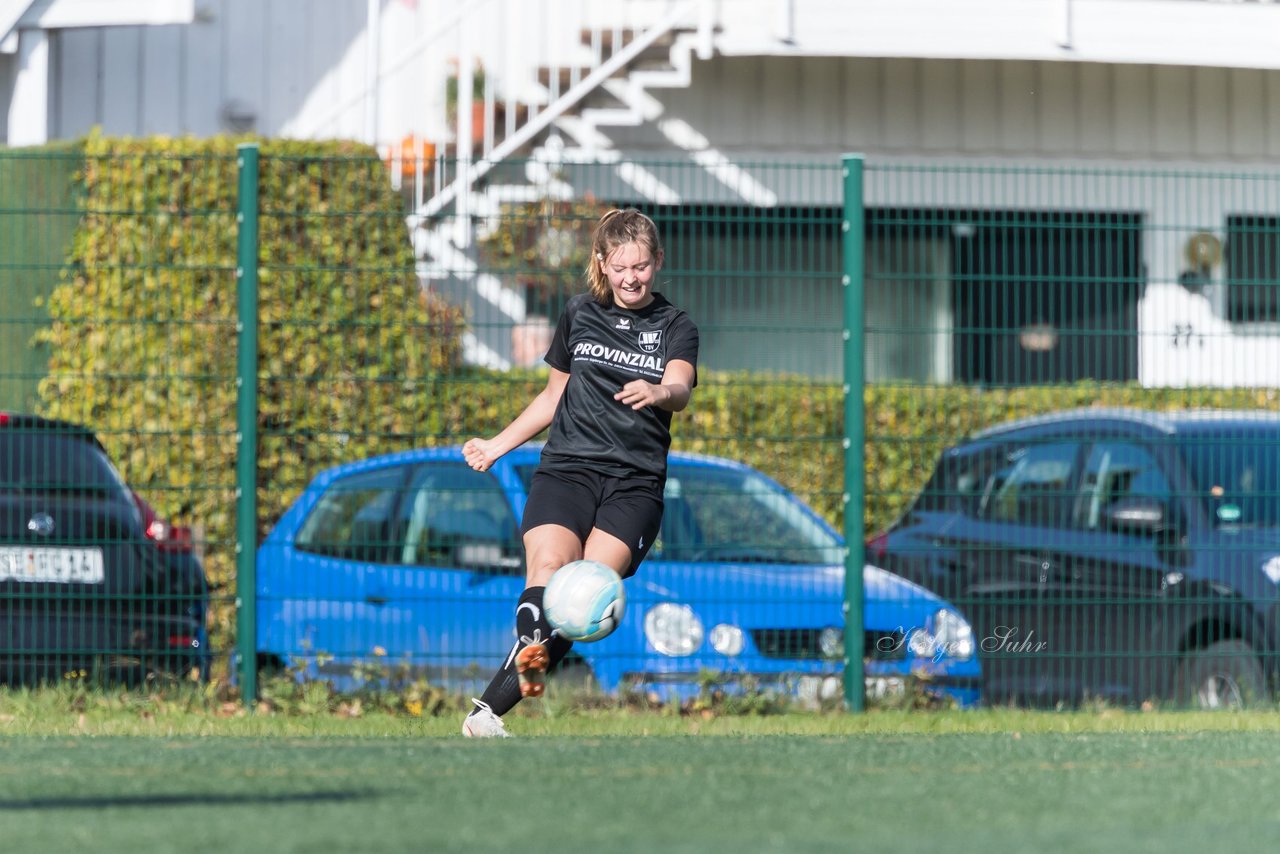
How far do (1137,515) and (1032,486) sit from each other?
52 cm

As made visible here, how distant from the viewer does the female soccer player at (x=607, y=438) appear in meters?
6.29

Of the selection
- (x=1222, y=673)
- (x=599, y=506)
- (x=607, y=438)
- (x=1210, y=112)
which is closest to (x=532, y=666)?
(x=599, y=506)

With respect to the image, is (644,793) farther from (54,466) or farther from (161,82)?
(161,82)

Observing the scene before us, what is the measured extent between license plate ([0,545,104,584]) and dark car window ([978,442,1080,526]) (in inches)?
160

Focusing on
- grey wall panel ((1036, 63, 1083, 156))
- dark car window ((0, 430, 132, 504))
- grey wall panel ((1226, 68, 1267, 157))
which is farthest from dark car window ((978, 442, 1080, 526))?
grey wall panel ((1226, 68, 1267, 157))

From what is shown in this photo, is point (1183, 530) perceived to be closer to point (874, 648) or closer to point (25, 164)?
point (874, 648)

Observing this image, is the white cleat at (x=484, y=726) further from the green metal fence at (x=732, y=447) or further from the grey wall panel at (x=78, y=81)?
the grey wall panel at (x=78, y=81)

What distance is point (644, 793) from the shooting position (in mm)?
4719

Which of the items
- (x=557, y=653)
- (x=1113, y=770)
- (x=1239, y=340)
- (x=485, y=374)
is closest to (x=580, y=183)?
(x=485, y=374)

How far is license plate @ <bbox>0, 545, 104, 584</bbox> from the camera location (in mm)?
8297

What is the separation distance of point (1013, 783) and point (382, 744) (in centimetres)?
209

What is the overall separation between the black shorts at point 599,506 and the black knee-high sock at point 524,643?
11.1 inches

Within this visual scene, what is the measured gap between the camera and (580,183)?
12.6 metres

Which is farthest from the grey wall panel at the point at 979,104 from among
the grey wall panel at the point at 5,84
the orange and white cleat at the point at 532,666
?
the orange and white cleat at the point at 532,666
